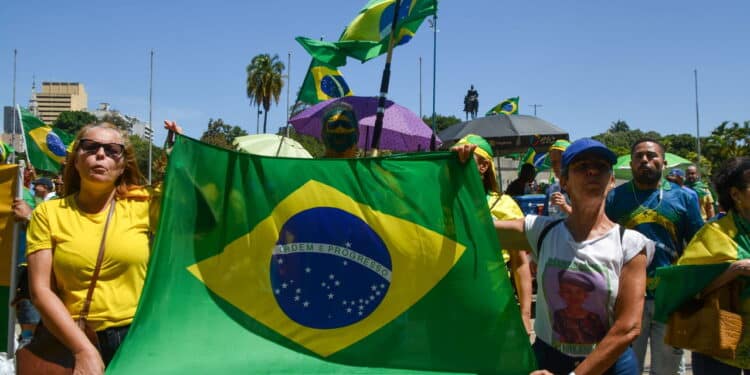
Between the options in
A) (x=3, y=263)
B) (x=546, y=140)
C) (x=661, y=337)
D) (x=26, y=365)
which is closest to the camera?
(x=26, y=365)

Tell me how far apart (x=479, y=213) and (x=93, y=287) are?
5.45 ft

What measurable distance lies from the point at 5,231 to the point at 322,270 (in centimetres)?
186

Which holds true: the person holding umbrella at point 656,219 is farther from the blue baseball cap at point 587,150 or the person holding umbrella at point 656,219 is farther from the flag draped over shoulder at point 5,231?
the flag draped over shoulder at point 5,231

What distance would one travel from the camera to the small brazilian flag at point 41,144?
1050cm

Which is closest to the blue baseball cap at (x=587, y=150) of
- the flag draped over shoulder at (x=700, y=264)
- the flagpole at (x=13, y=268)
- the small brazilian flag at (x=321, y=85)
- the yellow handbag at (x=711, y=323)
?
the flag draped over shoulder at (x=700, y=264)

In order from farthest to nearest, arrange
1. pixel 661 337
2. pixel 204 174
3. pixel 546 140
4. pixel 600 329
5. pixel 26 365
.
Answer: pixel 546 140 < pixel 661 337 < pixel 204 174 < pixel 26 365 < pixel 600 329

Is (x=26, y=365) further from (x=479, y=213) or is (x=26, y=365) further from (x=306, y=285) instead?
(x=479, y=213)

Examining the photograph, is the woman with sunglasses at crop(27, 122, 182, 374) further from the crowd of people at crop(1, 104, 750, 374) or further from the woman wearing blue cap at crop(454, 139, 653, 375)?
the woman wearing blue cap at crop(454, 139, 653, 375)

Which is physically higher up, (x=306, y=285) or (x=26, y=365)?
(x=306, y=285)

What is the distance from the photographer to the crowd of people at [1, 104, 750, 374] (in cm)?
255

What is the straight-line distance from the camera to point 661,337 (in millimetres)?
4250

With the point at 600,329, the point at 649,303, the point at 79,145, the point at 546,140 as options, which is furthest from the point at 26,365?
the point at 546,140

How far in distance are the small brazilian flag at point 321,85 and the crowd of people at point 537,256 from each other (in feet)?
19.9

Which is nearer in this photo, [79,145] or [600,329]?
[600,329]
